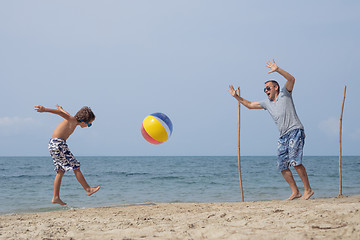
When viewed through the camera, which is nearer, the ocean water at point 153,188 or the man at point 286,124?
the man at point 286,124

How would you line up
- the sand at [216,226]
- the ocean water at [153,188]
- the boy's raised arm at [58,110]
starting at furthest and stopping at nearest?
the ocean water at [153,188], the boy's raised arm at [58,110], the sand at [216,226]

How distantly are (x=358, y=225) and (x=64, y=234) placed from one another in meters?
3.35

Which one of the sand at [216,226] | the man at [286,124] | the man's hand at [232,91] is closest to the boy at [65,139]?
the sand at [216,226]

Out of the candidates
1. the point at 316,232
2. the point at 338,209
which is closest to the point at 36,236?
the point at 316,232

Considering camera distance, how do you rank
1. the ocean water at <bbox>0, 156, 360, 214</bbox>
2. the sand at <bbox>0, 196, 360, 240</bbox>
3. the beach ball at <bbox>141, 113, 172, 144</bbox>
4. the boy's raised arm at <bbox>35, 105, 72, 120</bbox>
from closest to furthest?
1. the sand at <bbox>0, 196, 360, 240</bbox>
2. the boy's raised arm at <bbox>35, 105, 72, 120</bbox>
3. the beach ball at <bbox>141, 113, 172, 144</bbox>
4. the ocean water at <bbox>0, 156, 360, 214</bbox>

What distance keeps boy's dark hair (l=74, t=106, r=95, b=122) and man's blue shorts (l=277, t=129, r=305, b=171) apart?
10.6ft

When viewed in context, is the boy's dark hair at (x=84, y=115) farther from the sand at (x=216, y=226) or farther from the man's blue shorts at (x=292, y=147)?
the man's blue shorts at (x=292, y=147)

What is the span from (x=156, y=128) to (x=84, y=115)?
1294mm

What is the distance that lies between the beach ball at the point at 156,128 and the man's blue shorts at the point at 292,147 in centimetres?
207

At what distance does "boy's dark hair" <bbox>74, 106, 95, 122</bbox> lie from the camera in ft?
21.1

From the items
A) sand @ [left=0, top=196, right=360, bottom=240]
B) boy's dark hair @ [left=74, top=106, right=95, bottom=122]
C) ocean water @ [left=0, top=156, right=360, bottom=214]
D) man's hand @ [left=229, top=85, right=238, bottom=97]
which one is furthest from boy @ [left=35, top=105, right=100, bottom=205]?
ocean water @ [left=0, top=156, right=360, bottom=214]

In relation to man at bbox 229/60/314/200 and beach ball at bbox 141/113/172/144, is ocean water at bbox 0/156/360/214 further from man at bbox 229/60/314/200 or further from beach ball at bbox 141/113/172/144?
man at bbox 229/60/314/200

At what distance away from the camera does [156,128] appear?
6859 millimetres

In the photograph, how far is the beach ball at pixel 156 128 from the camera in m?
6.88
